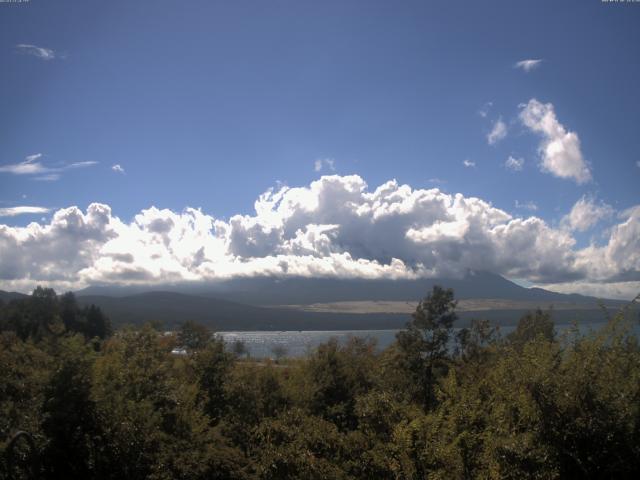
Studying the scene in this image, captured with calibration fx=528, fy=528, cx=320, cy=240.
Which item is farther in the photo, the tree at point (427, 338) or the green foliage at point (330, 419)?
the tree at point (427, 338)

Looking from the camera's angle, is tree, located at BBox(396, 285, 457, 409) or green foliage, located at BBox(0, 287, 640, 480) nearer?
green foliage, located at BBox(0, 287, 640, 480)

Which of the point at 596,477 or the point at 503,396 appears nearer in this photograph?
the point at 596,477

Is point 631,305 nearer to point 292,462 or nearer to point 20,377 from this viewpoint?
point 292,462

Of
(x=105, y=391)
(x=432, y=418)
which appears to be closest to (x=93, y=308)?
(x=105, y=391)

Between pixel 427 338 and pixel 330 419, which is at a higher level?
pixel 427 338

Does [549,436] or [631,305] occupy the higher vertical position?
[631,305]

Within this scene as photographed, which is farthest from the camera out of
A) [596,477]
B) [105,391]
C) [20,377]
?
[20,377]

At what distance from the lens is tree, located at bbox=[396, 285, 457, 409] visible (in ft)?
118

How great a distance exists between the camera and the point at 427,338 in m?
36.9

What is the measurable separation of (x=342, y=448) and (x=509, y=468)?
602cm

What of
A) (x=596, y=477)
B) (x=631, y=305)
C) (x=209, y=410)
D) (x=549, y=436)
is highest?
(x=631, y=305)

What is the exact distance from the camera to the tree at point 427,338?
3591cm

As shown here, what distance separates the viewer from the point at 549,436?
13570 millimetres

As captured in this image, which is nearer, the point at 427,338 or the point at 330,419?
the point at 330,419
